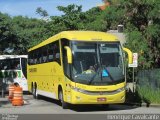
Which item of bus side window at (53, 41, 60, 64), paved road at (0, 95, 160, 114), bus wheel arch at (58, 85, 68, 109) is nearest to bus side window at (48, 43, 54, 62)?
bus side window at (53, 41, 60, 64)

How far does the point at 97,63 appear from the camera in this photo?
20750 mm

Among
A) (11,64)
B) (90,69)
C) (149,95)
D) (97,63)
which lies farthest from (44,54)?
(11,64)

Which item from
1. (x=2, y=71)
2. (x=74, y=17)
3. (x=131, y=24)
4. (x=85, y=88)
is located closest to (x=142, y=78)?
(x=131, y=24)

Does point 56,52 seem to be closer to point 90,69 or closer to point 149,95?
point 90,69

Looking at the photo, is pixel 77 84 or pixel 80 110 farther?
pixel 80 110

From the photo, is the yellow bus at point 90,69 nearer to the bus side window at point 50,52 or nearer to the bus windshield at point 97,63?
the bus windshield at point 97,63

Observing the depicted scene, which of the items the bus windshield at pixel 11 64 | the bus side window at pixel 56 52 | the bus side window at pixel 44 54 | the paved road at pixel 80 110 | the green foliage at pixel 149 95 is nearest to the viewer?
the paved road at pixel 80 110

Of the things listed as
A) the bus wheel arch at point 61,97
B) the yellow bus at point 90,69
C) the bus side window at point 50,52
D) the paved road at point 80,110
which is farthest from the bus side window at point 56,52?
the paved road at point 80,110

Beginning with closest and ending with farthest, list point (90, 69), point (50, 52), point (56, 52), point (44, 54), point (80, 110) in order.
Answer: point (90, 69), point (80, 110), point (56, 52), point (50, 52), point (44, 54)

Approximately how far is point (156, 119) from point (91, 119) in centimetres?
223

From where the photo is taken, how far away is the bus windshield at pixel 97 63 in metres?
20.5

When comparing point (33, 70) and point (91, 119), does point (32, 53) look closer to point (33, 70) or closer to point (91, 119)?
point (33, 70)

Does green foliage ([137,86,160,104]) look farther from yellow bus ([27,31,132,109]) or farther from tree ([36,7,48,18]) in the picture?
tree ([36,7,48,18])

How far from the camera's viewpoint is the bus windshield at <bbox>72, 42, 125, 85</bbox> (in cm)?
2047
